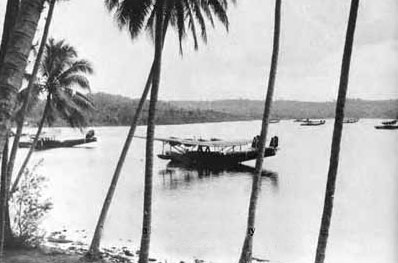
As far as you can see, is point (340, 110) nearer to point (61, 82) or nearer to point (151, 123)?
point (151, 123)

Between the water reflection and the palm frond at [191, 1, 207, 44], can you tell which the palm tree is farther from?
the water reflection

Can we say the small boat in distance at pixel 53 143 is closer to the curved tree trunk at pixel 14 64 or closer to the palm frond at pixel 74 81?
the palm frond at pixel 74 81

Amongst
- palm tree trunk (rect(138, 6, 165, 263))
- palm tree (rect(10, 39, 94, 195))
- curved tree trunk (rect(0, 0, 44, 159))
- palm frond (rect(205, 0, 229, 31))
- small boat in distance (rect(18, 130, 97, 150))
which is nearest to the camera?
curved tree trunk (rect(0, 0, 44, 159))

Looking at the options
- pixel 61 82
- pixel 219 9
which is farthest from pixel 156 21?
pixel 61 82

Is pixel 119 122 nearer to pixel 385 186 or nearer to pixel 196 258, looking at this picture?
pixel 385 186

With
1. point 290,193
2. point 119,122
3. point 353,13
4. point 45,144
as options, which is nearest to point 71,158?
point 45,144

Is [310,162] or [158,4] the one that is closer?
[158,4]

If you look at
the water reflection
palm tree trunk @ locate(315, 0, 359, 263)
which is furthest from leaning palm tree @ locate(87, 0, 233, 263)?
the water reflection
